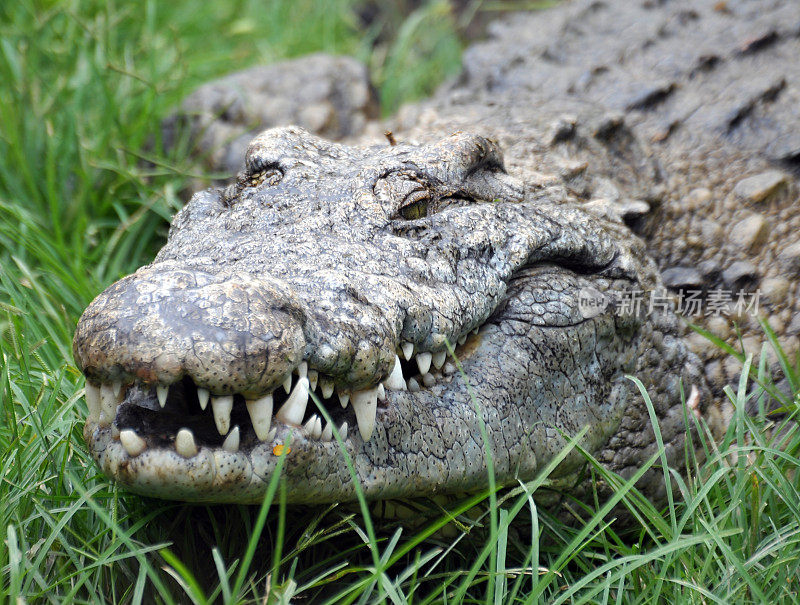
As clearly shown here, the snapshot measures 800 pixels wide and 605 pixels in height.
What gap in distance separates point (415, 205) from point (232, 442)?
117 cm

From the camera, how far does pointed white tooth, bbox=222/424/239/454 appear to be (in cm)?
186

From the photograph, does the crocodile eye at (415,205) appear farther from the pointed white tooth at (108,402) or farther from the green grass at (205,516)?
the pointed white tooth at (108,402)

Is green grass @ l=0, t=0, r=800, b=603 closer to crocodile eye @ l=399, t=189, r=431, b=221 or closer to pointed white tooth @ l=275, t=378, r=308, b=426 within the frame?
pointed white tooth @ l=275, t=378, r=308, b=426

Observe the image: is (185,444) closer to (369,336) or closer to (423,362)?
(369,336)

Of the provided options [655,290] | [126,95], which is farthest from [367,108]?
[655,290]

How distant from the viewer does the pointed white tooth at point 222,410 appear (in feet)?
6.12

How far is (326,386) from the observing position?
2.07 metres

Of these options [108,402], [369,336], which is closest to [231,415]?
[108,402]

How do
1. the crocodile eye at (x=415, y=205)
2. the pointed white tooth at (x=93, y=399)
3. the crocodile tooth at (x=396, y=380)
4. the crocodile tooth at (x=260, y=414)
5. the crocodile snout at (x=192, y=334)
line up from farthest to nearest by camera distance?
the crocodile eye at (x=415, y=205) → the crocodile tooth at (x=396, y=380) → the pointed white tooth at (x=93, y=399) → the crocodile tooth at (x=260, y=414) → the crocodile snout at (x=192, y=334)

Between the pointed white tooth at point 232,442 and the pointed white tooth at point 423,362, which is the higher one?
the pointed white tooth at point 423,362

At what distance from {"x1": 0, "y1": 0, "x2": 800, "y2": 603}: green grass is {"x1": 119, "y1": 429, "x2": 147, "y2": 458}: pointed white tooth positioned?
0.57ft

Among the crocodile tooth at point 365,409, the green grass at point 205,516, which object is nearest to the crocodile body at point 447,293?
the crocodile tooth at point 365,409

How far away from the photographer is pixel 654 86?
437cm

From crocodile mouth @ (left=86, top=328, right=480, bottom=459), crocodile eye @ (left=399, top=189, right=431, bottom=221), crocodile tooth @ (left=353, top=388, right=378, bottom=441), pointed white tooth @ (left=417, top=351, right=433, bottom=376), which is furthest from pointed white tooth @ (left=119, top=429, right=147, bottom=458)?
crocodile eye @ (left=399, top=189, right=431, bottom=221)
